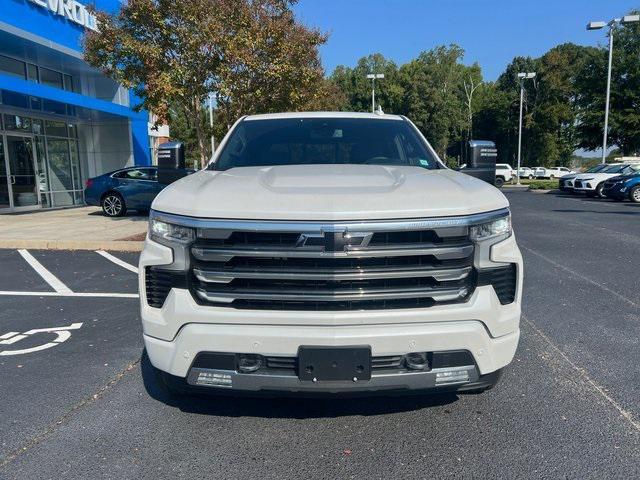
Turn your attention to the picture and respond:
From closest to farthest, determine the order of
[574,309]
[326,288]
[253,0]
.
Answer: [326,288], [574,309], [253,0]

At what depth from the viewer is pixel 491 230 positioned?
268cm

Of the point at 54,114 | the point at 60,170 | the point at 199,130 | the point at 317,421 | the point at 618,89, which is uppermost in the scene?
the point at 618,89

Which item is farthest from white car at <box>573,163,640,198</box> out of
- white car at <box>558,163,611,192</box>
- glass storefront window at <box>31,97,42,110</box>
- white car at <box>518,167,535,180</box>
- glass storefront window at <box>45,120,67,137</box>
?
white car at <box>518,167,535,180</box>

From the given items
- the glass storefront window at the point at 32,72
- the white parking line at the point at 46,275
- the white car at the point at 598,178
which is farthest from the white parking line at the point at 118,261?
the white car at the point at 598,178

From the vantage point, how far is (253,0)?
12.8 metres

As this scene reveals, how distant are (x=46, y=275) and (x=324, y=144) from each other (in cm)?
525

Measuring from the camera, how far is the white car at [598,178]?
22.2m

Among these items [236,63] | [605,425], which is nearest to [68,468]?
[605,425]

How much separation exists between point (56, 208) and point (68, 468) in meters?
17.2

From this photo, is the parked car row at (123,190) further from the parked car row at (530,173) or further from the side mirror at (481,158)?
the parked car row at (530,173)

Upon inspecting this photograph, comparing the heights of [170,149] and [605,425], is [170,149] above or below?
above

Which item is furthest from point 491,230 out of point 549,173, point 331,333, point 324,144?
point 549,173

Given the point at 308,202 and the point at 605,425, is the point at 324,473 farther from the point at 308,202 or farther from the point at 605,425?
the point at 605,425

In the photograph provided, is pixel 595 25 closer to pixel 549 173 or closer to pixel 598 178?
pixel 598 178
